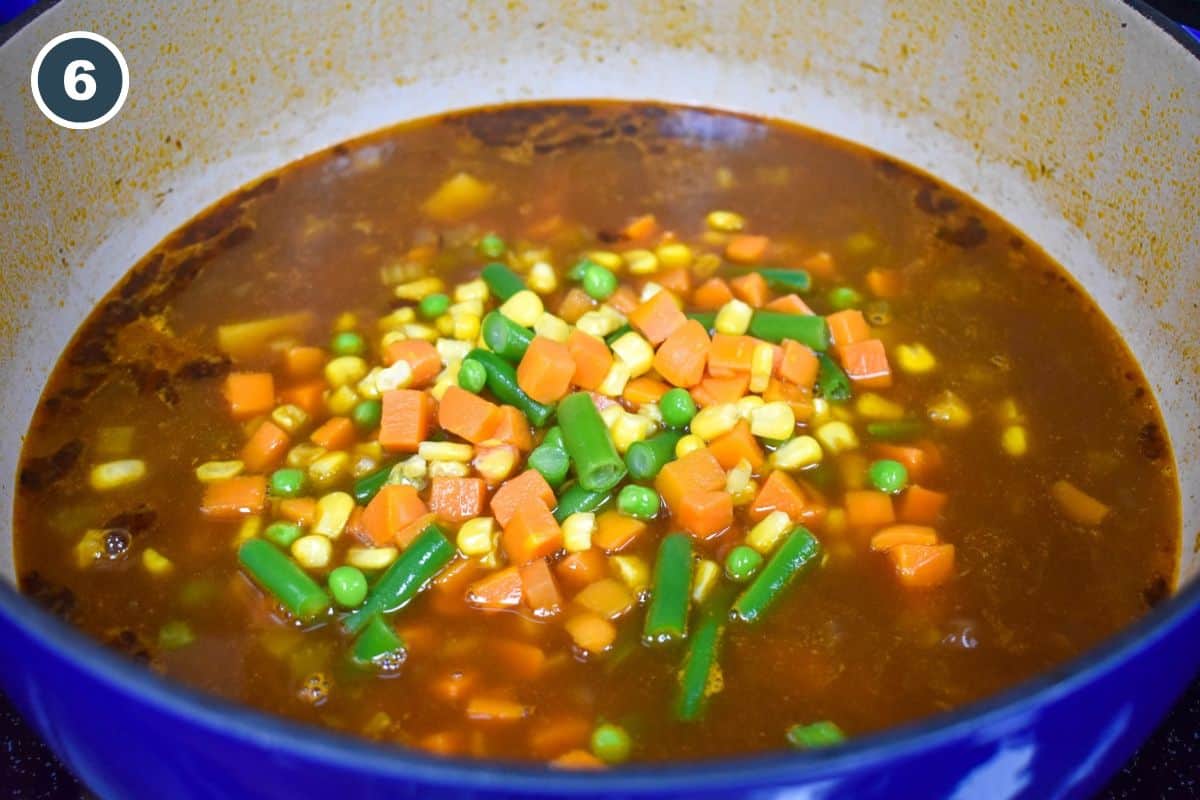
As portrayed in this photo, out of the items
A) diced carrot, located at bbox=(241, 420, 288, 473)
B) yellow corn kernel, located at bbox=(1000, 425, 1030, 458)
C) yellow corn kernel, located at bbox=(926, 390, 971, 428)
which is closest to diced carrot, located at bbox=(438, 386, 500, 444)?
diced carrot, located at bbox=(241, 420, 288, 473)

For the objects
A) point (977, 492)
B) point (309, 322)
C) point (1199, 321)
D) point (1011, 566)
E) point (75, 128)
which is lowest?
point (1011, 566)

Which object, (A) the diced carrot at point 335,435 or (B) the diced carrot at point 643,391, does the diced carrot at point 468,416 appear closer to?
(A) the diced carrot at point 335,435

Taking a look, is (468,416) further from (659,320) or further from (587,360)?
(659,320)

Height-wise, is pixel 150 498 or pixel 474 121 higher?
pixel 474 121


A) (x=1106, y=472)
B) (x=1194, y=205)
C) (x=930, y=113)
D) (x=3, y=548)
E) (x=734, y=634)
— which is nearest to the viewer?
(x=734, y=634)

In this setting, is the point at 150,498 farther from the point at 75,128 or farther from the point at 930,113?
the point at 930,113

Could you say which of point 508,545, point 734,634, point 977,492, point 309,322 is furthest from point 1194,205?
point 309,322

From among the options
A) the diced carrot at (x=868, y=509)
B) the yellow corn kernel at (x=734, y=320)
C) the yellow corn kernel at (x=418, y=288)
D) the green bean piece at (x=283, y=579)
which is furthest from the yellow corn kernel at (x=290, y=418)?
the diced carrot at (x=868, y=509)
